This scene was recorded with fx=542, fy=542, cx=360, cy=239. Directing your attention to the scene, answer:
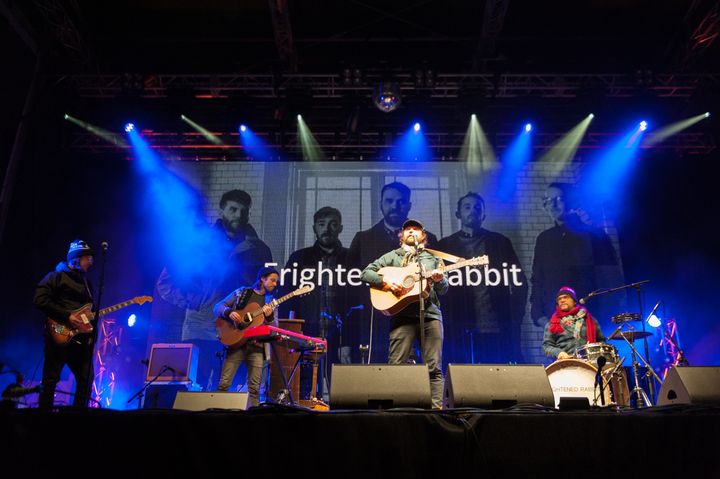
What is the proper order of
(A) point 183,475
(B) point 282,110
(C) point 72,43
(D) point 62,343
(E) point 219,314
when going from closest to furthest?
(A) point 183,475
(D) point 62,343
(E) point 219,314
(C) point 72,43
(B) point 282,110

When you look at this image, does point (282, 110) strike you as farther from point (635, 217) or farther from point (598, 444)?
point (598, 444)

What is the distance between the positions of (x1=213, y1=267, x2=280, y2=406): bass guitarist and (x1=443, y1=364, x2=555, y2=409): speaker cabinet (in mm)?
4428

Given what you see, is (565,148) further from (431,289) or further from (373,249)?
(431,289)

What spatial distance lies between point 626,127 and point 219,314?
9.05 metres

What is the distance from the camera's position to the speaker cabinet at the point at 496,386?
3.48 metres

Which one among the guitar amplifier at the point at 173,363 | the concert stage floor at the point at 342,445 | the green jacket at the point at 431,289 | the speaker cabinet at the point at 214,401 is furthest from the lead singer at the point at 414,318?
the guitar amplifier at the point at 173,363

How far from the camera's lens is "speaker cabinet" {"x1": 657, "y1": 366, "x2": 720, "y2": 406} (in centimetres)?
346

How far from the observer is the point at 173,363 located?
29.7 ft

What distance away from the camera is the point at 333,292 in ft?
34.7

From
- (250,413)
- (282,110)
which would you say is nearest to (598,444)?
(250,413)

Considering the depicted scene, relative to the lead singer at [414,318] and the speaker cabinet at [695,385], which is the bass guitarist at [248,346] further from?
the speaker cabinet at [695,385]

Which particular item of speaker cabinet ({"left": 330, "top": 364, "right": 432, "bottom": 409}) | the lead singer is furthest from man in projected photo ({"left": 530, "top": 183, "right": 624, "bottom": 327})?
speaker cabinet ({"left": 330, "top": 364, "right": 432, "bottom": 409})

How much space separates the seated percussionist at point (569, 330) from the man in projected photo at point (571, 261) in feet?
7.79

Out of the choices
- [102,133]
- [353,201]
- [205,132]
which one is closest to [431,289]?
[353,201]
